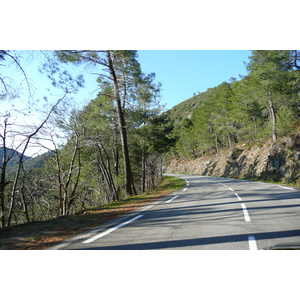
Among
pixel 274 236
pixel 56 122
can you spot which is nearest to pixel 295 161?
pixel 274 236

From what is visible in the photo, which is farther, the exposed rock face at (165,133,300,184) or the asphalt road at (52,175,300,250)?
the exposed rock face at (165,133,300,184)

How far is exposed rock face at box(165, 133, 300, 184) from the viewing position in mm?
20047

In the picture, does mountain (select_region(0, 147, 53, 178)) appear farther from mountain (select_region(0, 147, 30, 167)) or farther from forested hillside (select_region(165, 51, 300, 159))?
forested hillside (select_region(165, 51, 300, 159))

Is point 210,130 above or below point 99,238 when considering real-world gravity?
above

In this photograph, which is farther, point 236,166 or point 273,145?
point 236,166

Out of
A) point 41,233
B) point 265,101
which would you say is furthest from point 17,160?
point 265,101

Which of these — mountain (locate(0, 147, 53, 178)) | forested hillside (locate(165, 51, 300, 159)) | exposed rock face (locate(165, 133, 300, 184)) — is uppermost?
forested hillside (locate(165, 51, 300, 159))

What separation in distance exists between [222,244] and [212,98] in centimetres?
4341

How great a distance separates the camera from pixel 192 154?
57406mm

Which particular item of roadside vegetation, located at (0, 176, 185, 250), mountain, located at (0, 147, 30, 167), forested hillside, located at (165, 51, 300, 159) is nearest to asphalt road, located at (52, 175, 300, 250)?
roadside vegetation, located at (0, 176, 185, 250)

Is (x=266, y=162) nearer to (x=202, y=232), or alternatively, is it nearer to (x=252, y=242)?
(x=202, y=232)

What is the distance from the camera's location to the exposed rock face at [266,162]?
2005 cm

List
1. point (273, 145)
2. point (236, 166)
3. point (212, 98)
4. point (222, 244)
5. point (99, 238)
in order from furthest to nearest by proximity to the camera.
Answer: point (212, 98)
point (236, 166)
point (273, 145)
point (99, 238)
point (222, 244)

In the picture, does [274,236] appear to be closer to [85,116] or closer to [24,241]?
[24,241]
